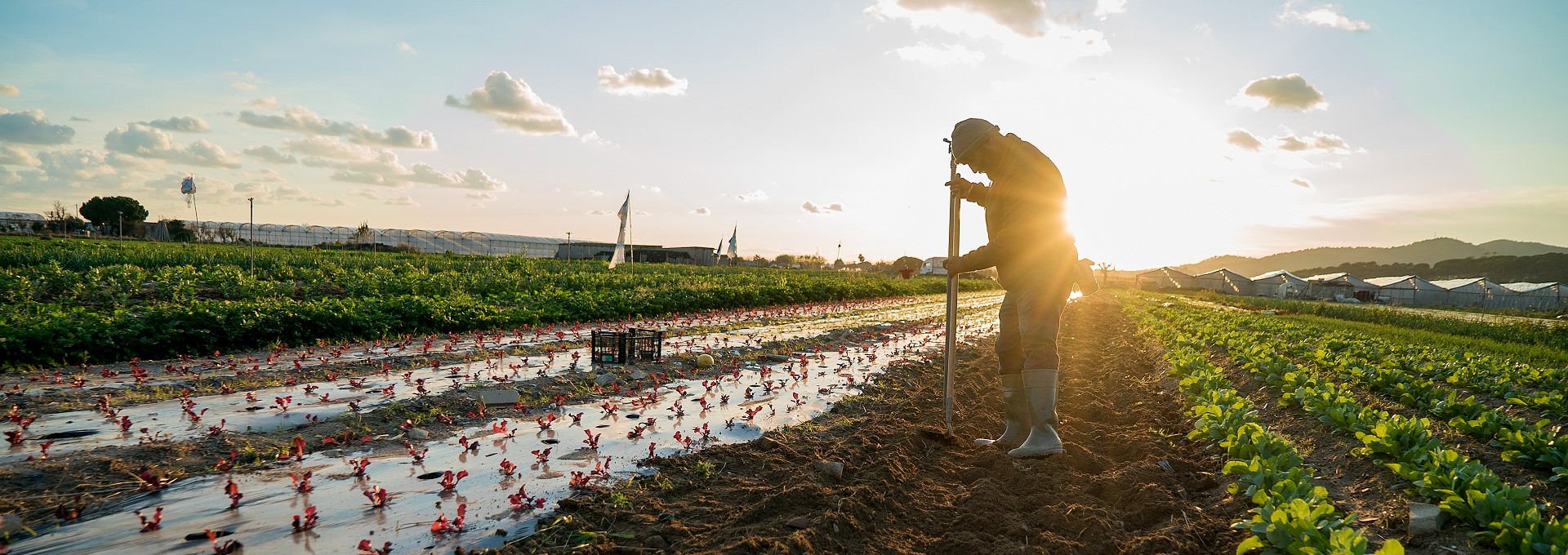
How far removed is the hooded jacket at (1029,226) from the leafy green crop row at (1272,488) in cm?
143

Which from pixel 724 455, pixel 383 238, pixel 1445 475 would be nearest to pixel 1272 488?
pixel 1445 475

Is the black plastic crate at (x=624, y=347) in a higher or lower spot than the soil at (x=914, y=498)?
higher

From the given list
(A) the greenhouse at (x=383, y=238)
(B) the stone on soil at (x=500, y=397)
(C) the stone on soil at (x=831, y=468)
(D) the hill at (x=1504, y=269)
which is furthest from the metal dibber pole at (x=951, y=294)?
(D) the hill at (x=1504, y=269)

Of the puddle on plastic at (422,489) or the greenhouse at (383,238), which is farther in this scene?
the greenhouse at (383,238)

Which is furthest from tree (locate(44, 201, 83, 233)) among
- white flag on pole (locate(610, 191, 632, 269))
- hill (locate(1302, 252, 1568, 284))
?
hill (locate(1302, 252, 1568, 284))

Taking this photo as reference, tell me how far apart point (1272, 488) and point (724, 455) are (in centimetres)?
295

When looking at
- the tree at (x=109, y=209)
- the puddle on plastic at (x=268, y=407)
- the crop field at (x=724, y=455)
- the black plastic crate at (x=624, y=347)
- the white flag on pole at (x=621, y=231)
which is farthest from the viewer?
the tree at (x=109, y=209)

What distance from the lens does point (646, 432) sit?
484 centimetres

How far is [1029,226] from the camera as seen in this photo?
4434 millimetres

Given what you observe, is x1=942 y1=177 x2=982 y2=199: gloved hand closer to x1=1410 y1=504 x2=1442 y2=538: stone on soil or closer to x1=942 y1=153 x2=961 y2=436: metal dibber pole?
x1=942 y1=153 x2=961 y2=436: metal dibber pole

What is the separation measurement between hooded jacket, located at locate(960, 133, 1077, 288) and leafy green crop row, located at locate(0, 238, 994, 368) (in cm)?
851

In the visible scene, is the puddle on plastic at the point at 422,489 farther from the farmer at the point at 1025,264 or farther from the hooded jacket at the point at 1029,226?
the hooded jacket at the point at 1029,226

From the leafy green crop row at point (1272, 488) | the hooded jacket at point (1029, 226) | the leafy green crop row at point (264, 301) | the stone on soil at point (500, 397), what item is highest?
the hooded jacket at point (1029, 226)

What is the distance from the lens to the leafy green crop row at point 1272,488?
250 cm
